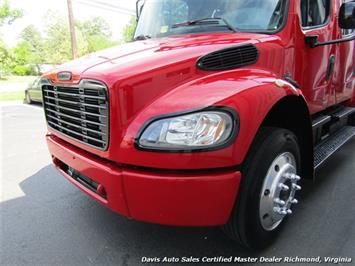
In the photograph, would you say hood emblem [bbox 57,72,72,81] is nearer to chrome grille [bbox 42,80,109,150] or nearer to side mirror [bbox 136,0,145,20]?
chrome grille [bbox 42,80,109,150]

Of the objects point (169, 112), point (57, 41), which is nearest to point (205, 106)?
point (169, 112)

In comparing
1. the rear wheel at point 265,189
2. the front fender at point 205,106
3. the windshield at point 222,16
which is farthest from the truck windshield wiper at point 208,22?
the rear wheel at point 265,189

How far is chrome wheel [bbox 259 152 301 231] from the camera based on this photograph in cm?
235

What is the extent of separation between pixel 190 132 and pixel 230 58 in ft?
2.53

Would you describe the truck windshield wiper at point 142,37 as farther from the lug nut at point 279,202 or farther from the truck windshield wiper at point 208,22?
the lug nut at point 279,202

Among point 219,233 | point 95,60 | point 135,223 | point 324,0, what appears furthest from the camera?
point 324,0

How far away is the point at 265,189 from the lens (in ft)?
7.60

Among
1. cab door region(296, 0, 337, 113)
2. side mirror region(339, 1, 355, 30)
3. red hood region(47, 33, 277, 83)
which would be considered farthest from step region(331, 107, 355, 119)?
red hood region(47, 33, 277, 83)

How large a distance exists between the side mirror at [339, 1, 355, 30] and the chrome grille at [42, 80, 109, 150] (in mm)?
2411

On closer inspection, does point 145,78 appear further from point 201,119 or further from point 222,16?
point 222,16

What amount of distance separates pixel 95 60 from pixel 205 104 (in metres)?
1.10

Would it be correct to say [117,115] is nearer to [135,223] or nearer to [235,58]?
[235,58]

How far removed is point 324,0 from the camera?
11.3 feet

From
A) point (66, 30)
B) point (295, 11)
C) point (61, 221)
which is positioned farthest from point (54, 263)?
point (66, 30)
